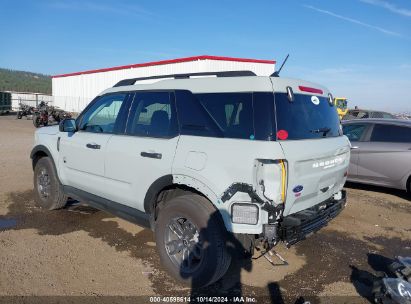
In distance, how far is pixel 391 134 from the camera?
7582 mm

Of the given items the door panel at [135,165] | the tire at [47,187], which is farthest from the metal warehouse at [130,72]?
the door panel at [135,165]

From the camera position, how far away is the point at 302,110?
376cm

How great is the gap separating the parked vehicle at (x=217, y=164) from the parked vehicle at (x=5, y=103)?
36.9 m

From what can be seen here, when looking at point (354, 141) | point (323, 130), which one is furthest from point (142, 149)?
point (354, 141)

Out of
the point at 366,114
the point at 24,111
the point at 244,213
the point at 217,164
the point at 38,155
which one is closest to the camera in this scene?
the point at 244,213

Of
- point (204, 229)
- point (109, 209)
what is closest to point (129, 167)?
point (109, 209)

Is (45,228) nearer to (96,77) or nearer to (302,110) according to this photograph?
(302,110)

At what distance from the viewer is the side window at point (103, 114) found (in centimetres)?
A: 475

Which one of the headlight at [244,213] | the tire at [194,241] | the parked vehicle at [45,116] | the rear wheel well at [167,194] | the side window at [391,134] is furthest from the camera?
the parked vehicle at [45,116]

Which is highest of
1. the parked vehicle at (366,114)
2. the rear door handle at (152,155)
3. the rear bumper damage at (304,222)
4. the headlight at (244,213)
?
the parked vehicle at (366,114)

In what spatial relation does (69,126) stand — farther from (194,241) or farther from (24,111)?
(24,111)

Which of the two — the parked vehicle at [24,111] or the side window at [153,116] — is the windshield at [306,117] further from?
the parked vehicle at [24,111]

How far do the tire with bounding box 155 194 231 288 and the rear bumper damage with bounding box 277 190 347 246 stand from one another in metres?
0.55

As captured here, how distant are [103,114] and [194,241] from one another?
2.22 metres
